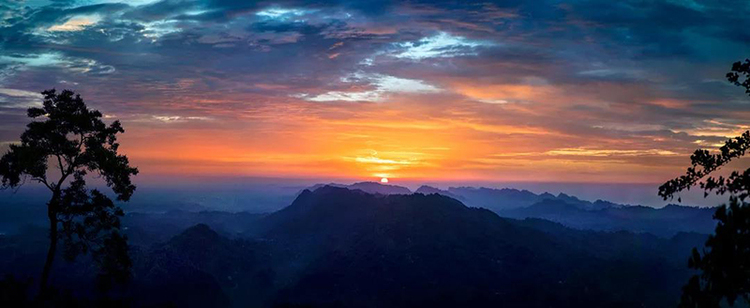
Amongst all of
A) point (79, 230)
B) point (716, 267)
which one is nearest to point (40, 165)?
point (79, 230)

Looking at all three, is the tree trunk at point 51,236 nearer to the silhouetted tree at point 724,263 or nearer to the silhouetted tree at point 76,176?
the silhouetted tree at point 76,176

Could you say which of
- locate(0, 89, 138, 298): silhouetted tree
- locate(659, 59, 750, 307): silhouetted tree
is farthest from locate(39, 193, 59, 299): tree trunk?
locate(659, 59, 750, 307): silhouetted tree

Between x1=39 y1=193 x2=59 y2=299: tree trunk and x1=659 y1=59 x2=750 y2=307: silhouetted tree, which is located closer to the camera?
x1=659 y1=59 x2=750 y2=307: silhouetted tree

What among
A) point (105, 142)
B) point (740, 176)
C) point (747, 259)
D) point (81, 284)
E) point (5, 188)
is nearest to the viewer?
point (747, 259)

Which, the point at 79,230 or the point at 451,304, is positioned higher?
the point at 79,230

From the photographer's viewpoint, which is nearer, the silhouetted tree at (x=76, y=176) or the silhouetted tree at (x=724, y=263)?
the silhouetted tree at (x=724, y=263)

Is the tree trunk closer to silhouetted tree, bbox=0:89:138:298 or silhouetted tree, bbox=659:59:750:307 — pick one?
silhouetted tree, bbox=0:89:138:298

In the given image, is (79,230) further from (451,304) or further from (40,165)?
(451,304)

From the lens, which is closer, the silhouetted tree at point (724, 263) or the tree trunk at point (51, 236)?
the silhouetted tree at point (724, 263)

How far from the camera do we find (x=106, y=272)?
30000 millimetres

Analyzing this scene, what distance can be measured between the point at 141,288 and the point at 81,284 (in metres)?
21.9

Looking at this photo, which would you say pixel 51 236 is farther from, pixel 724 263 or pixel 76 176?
pixel 724 263

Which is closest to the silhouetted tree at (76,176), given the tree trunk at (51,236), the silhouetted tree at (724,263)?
the tree trunk at (51,236)

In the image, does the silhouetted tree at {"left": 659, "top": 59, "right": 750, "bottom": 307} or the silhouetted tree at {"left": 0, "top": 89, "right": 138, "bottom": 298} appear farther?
the silhouetted tree at {"left": 0, "top": 89, "right": 138, "bottom": 298}
